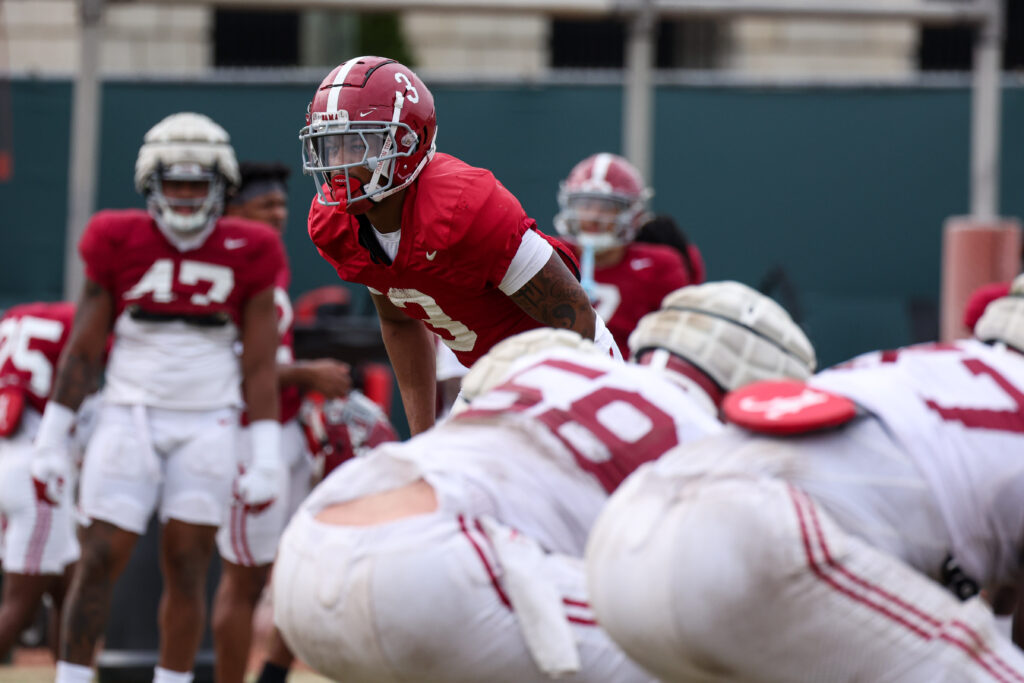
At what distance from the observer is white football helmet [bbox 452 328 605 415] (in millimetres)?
2334

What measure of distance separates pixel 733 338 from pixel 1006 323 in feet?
1.34

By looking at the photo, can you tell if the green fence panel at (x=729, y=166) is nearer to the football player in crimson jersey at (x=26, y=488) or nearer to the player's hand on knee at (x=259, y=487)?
the football player in crimson jersey at (x=26, y=488)

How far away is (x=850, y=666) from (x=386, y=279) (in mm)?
1706

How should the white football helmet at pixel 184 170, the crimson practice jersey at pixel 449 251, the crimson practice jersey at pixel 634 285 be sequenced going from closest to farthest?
the crimson practice jersey at pixel 449 251 < the white football helmet at pixel 184 170 < the crimson practice jersey at pixel 634 285

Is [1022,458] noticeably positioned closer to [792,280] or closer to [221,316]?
[221,316]

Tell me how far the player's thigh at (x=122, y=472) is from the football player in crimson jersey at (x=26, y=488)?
467 mm

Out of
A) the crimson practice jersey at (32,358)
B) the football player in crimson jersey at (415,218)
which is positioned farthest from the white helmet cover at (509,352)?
the crimson practice jersey at (32,358)

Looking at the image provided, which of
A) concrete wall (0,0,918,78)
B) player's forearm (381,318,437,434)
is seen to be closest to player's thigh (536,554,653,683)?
player's forearm (381,318,437,434)

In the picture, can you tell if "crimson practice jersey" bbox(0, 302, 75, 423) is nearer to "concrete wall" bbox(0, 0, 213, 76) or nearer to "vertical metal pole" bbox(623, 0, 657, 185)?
"vertical metal pole" bbox(623, 0, 657, 185)

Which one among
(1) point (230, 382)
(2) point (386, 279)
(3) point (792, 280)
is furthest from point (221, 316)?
(3) point (792, 280)

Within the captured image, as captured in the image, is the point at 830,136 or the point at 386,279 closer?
the point at 386,279

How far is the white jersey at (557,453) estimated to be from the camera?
213cm

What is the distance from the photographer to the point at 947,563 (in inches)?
76.7

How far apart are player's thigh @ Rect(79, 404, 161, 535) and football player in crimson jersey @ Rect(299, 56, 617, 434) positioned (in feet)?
4.48
